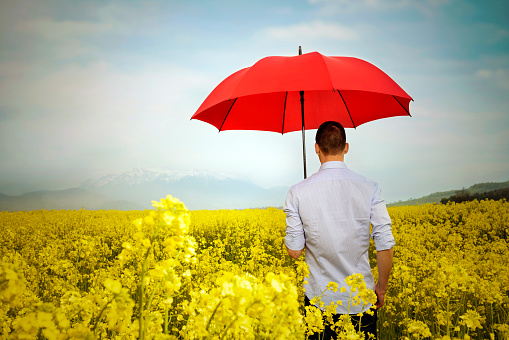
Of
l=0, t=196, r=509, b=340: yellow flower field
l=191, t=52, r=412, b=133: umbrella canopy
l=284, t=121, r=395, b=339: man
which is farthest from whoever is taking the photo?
l=191, t=52, r=412, b=133: umbrella canopy

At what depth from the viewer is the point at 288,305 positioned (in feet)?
4.06

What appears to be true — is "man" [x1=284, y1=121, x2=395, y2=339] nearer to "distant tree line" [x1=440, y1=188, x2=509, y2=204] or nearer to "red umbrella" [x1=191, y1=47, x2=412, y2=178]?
"red umbrella" [x1=191, y1=47, x2=412, y2=178]

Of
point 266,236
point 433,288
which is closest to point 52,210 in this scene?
point 266,236

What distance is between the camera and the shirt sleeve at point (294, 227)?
2.36 meters

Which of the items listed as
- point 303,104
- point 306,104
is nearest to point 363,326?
point 303,104

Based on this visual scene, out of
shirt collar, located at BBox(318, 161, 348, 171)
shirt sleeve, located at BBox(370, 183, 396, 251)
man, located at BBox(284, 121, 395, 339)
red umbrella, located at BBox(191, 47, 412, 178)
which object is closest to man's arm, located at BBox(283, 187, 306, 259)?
man, located at BBox(284, 121, 395, 339)

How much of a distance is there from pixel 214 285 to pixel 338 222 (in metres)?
2.55

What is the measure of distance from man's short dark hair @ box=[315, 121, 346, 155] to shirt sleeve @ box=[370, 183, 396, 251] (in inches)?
15.7

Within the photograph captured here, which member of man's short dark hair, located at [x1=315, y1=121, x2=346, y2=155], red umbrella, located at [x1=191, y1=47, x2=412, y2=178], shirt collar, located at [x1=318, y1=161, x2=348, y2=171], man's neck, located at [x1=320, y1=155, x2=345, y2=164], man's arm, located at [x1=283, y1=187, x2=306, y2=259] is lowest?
man's arm, located at [x1=283, y1=187, x2=306, y2=259]

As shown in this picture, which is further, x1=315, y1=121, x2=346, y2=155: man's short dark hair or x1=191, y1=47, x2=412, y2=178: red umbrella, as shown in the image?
x1=191, y1=47, x2=412, y2=178: red umbrella

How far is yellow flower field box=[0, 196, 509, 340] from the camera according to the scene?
1.26m

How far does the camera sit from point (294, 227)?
2.37m

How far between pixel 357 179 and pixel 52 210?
1613cm

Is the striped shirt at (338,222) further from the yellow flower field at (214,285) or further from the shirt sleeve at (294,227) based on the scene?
the yellow flower field at (214,285)
